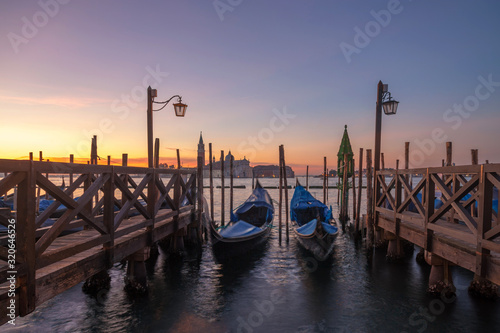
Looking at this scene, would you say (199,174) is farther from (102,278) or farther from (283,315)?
(283,315)

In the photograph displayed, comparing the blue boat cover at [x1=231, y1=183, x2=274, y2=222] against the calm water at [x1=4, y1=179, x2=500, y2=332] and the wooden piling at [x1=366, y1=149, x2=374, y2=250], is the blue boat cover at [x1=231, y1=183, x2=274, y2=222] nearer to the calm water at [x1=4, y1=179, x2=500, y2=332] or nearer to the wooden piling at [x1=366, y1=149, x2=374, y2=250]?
the calm water at [x1=4, y1=179, x2=500, y2=332]

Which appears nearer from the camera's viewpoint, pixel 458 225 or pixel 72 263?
pixel 72 263

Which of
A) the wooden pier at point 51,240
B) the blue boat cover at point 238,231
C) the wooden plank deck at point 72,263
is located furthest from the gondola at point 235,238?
the wooden pier at point 51,240

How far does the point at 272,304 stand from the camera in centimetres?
664

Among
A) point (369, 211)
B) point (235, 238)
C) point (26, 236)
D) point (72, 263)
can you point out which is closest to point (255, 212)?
point (235, 238)

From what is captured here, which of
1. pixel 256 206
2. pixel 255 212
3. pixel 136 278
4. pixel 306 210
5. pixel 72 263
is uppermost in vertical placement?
pixel 72 263

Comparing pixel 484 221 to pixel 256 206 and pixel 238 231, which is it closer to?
pixel 238 231

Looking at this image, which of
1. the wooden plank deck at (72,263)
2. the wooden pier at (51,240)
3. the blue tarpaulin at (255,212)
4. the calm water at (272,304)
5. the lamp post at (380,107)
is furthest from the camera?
the blue tarpaulin at (255,212)

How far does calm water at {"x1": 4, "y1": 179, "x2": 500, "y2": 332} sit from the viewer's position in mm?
5539

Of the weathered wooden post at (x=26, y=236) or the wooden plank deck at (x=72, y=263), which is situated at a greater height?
the weathered wooden post at (x=26, y=236)

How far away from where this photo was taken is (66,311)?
590 cm

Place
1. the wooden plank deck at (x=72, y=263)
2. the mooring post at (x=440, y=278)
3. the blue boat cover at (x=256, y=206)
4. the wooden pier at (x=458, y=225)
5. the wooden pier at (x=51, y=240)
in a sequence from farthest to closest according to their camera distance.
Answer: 1. the blue boat cover at (x=256, y=206)
2. the mooring post at (x=440, y=278)
3. the wooden pier at (x=458, y=225)
4. the wooden plank deck at (x=72, y=263)
5. the wooden pier at (x=51, y=240)

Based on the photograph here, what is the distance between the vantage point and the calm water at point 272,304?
5539 mm

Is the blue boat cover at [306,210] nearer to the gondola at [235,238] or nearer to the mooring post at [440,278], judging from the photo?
the gondola at [235,238]
